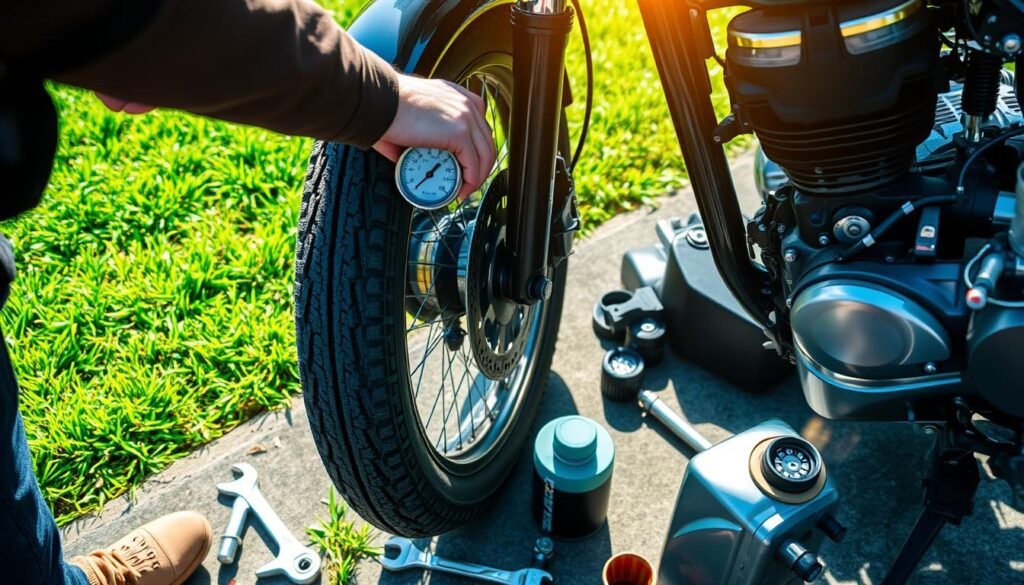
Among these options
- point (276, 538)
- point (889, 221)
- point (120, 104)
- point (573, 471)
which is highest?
point (120, 104)

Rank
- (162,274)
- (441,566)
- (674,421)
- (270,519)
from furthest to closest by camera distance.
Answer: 1. (162,274)
2. (674,421)
3. (270,519)
4. (441,566)

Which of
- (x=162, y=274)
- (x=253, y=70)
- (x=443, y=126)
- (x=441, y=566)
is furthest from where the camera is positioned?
(x=162, y=274)

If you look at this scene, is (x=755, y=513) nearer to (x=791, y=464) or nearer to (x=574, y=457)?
(x=791, y=464)

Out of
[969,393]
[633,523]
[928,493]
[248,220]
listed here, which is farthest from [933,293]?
[248,220]

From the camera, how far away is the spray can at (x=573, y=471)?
1.74m

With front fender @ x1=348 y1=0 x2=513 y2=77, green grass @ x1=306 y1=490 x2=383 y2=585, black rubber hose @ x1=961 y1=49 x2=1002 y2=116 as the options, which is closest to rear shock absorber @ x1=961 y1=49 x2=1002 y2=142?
black rubber hose @ x1=961 y1=49 x2=1002 y2=116

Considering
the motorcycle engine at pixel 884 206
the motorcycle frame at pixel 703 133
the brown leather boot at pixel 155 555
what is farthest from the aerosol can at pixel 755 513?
the brown leather boot at pixel 155 555

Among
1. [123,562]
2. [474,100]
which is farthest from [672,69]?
[123,562]

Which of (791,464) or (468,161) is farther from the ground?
(468,161)

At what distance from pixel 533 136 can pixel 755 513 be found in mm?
720

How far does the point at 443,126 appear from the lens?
4.07ft

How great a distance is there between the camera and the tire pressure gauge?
128 centimetres

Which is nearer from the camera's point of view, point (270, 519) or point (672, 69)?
point (672, 69)

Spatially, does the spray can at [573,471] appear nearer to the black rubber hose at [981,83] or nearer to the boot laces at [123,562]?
the boot laces at [123,562]
